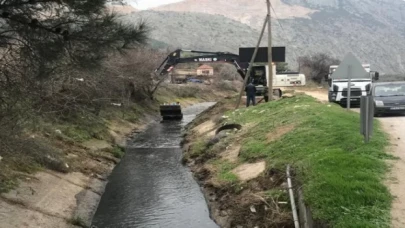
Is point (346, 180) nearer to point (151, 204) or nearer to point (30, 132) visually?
point (151, 204)

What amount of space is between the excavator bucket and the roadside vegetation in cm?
1856

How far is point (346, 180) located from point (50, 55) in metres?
5.97

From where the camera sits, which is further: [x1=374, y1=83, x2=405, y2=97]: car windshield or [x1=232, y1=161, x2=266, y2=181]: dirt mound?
[x1=374, y1=83, x2=405, y2=97]: car windshield

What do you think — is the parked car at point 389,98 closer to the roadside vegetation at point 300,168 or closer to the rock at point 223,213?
the roadside vegetation at point 300,168

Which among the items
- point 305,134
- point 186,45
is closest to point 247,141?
point 305,134

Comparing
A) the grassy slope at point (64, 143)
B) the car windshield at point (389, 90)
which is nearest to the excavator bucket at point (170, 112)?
the grassy slope at point (64, 143)

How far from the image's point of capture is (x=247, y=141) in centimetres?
1853

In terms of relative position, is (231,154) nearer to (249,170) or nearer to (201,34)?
(249,170)

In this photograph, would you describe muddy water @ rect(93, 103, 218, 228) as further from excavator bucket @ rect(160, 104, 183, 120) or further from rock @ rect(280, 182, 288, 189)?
excavator bucket @ rect(160, 104, 183, 120)

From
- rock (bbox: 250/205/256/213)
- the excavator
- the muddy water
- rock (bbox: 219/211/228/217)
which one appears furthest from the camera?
the excavator

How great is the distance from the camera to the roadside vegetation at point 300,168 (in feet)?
26.9

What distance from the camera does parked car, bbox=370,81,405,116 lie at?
19875 millimetres

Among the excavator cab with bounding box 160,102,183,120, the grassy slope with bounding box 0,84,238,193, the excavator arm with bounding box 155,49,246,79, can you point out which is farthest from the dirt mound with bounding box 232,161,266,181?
the excavator cab with bounding box 160,102,183,120

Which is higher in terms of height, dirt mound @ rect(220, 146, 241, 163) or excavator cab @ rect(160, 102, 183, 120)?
dirt mound @ rect(220, 146, 241, 163)
